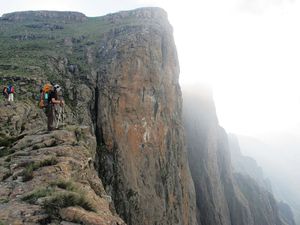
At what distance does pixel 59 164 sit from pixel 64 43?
39.2 metres

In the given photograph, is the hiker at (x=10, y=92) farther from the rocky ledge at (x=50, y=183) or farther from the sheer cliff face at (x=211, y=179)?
the sheer cliff face at (x=211, y=179)

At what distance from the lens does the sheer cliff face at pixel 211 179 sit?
67.8 metres

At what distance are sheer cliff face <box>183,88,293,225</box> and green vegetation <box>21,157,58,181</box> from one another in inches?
2176

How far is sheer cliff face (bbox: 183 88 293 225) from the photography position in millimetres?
67750

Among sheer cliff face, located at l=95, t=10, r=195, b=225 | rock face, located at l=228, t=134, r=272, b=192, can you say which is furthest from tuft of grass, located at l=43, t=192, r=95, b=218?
rock face, located at l=228, t=134, r=272, b=192

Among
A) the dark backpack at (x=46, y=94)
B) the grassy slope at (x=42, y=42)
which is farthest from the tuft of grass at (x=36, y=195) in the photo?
the grassy slope at (x=42, y=42)

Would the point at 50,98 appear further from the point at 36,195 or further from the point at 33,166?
the point at 36,195

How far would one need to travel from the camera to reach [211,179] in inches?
2739

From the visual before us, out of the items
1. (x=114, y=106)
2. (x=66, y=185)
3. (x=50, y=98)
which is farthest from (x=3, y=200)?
(x=114, y=106)

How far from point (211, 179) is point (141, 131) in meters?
32.5

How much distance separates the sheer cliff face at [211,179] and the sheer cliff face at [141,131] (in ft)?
62.1

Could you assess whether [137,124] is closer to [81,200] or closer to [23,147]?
[23,147]

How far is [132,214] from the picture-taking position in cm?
3822

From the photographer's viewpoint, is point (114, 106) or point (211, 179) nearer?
point (114, 106)
